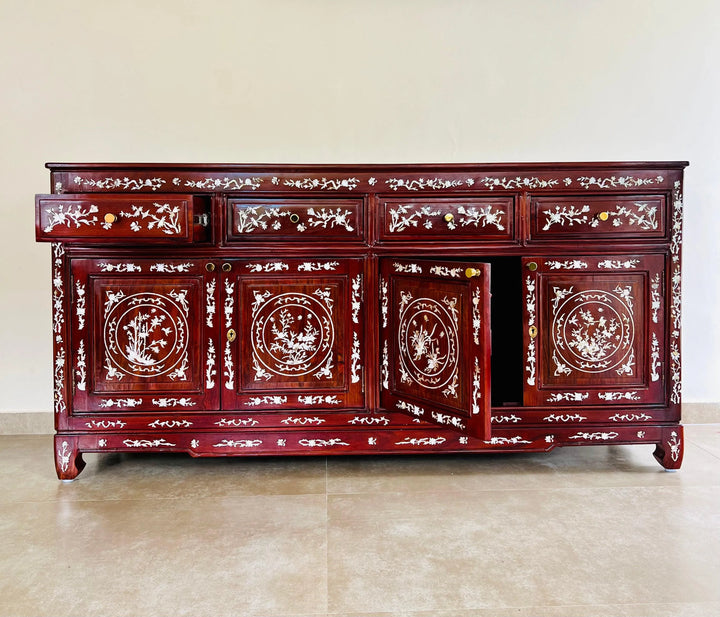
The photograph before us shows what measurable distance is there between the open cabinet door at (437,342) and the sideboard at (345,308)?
1 centimetres

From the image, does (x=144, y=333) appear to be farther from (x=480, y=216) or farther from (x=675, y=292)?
(x=675, y=292)

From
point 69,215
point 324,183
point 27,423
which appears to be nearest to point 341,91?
point 324,183

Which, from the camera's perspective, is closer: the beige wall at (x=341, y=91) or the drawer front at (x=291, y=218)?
the drawer front at (x=291, y=218)

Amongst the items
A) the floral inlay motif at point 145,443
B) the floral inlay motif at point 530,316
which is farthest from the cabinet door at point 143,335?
the floral inlay motif at point 530,316

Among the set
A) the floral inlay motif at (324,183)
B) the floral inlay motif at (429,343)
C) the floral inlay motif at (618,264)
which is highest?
the floral inlay motif at (324,183)

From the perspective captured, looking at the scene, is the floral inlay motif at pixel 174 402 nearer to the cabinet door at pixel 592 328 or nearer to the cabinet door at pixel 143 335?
the cabinet door at pixel 143 335

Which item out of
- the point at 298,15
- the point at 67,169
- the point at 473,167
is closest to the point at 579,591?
the point at 473,167

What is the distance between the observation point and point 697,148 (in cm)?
333

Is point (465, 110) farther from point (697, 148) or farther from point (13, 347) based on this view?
point (13, 347)

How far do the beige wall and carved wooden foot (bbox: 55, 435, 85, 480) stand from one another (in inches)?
32.9

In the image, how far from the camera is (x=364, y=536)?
6.72 ft

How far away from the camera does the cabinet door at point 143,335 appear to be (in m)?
2.50

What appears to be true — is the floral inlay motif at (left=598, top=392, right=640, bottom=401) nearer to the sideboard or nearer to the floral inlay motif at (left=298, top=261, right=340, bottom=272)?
the sideboard

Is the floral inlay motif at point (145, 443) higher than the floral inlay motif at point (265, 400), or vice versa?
the floral inlay motif at point (265, 400)
